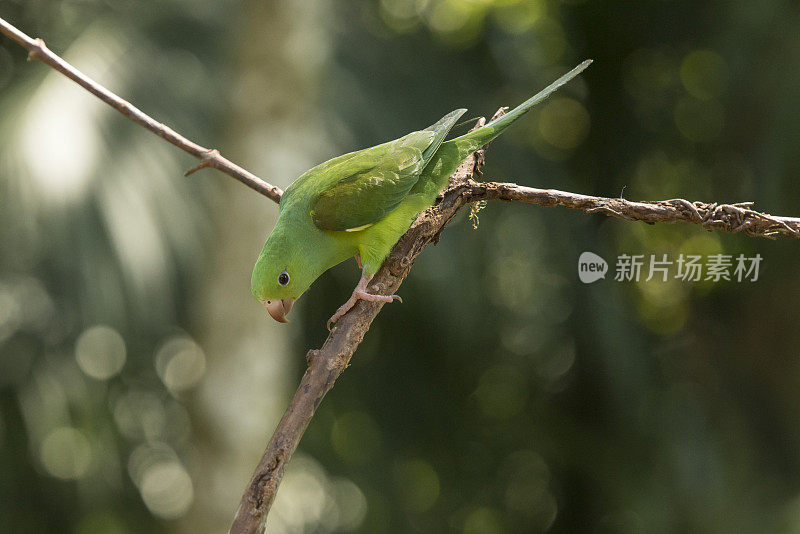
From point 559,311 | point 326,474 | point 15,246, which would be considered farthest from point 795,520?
point 15,246

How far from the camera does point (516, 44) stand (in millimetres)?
7453

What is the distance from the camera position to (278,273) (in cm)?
196

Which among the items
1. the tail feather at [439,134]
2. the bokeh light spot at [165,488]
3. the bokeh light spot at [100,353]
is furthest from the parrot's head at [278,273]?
the bokeh light spot at [165,488]

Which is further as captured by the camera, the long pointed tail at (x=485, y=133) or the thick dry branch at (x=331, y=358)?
the long pointed tail at (x=485, y=133)

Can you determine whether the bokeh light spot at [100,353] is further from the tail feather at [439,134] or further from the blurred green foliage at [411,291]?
the tail feather at [439,134]

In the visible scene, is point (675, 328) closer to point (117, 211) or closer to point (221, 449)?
point (221, 449)

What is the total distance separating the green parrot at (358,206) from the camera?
198 cm

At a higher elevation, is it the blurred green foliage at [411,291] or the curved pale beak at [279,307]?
the blurred green foliage at [411,291]

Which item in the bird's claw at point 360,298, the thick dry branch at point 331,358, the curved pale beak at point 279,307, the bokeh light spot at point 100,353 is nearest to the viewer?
the thick dry branch at point 331,358

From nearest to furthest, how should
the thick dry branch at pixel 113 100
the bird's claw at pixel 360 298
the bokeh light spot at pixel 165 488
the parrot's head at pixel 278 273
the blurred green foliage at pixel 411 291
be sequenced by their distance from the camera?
the thick dry branch at pixel 113 100 < the bird's claw at pixel 360 298 < the parrot's head at pixel 278 273 < the blurred green foliage at pixel 411 291 < the bokeh light spot at pixel 165 488

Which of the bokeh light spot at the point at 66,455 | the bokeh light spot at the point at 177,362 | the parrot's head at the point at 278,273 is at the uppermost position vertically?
the bokeh light spot at the point at 177,362

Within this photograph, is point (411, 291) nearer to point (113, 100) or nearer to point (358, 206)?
point (358, 206)

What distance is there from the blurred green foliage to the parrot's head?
115 inches

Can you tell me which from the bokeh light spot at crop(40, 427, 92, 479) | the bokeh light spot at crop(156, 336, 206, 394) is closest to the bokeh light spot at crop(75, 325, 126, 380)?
the bokeh light spot at crop(40, 427, 92, 479)
